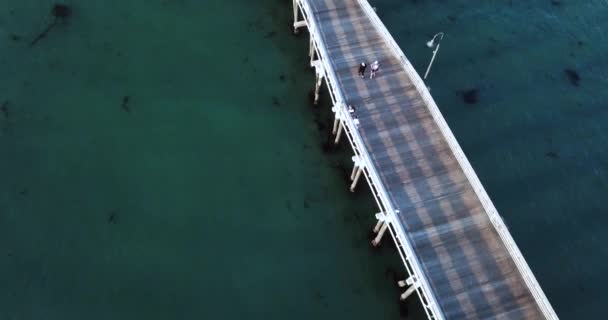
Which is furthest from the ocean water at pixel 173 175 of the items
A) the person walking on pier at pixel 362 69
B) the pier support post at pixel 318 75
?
the person walking on pier at pixel 362 69

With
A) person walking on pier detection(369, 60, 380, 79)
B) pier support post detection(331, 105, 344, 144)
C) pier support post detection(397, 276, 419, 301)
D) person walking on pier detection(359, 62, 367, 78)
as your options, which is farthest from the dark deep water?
person walking on pier detection(369, 60, 380, 79)

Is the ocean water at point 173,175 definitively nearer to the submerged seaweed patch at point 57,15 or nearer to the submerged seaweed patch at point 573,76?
the submerged seaweed patch at point 57,15

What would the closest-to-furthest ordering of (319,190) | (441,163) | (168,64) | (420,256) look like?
(420,256) → (441,163) → (319,190) → (168,64)

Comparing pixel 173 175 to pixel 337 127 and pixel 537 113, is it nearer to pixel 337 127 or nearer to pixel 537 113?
pixel 337 127

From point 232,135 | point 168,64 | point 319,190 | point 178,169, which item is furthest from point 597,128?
point 168,64

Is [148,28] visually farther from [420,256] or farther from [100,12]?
[420,256]

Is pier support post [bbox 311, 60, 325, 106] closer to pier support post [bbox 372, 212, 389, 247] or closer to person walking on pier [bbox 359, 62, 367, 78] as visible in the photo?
person walking on pier [bbox 359, 62, 367, 78]
